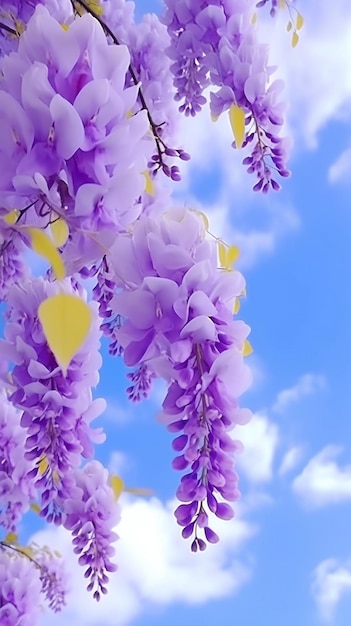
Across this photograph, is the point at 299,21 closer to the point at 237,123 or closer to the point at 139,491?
Result: the point at 237,123

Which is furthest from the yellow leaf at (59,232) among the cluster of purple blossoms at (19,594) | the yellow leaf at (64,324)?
the cluster of purple blossoms at (19,594)

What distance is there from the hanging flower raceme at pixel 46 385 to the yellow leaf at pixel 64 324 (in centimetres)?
17

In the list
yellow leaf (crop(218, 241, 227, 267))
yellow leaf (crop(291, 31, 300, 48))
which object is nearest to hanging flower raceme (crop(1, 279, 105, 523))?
yellow leaf (crop(218, 241, 227, 267))

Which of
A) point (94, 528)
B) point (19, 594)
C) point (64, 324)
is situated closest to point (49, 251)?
point (64, 324)

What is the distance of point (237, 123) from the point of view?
897 mm

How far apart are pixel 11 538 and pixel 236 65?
0.80 meters

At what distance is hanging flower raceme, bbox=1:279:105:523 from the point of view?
539 millimetres

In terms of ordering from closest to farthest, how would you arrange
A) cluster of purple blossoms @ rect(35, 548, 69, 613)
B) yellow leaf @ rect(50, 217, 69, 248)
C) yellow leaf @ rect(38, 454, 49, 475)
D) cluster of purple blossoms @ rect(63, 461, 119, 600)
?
1. yellow leaf @ rect(50, 217, 69, 248)
2. yellow leaf @ rect(38, 454, 49, 475)
3. cluster of purple blossoms @ rect(63, 461, 119, 600)
4. cluster of purple blossoms @ rect(35, 548, 69, 613)

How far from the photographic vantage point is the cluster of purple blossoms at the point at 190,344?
1.45 feet

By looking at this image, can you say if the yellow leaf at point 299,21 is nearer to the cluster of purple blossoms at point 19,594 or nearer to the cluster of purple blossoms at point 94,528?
the cluster of purple blossoms at point 94,528

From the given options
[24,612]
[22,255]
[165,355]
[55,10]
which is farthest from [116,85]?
[24,612]

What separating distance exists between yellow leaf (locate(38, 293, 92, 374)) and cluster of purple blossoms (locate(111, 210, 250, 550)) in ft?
0.27

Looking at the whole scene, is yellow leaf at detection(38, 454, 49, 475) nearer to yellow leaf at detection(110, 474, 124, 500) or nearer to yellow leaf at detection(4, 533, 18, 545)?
yellow leaf at detection(110, 474, 124, 500)

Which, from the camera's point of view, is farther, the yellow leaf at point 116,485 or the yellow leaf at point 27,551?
the yellow leaf at point 27,551
